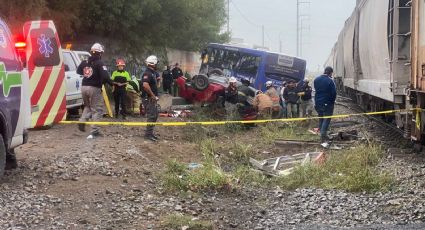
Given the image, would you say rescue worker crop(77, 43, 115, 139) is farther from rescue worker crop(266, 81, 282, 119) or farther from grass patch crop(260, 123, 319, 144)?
rescue worker crop(266, 81, 282, 119)

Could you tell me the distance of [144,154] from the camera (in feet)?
31.8

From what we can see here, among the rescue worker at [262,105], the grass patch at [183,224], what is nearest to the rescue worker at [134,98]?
the rescue worker at [262,105]

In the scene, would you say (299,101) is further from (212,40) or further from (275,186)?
(212,40)

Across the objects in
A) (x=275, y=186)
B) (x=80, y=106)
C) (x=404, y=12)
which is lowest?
(x=275, y=186)

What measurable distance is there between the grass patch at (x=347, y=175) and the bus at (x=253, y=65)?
10.2m

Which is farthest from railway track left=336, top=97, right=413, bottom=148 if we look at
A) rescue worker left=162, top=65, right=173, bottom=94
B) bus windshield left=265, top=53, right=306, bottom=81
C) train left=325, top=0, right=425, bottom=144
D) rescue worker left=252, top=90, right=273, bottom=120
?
rescue worker left=162, top=65, right=173, bottom=94

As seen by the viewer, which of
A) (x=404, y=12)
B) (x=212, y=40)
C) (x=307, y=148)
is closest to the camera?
(x=404, y=12)

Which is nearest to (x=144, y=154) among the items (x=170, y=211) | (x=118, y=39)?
(x=170, y=211)

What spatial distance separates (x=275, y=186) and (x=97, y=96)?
4.19 meters

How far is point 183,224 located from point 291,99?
35.7 ft

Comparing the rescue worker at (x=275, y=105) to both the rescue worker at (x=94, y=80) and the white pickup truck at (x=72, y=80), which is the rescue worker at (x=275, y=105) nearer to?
the white pickup truck at (x=72, y=80)

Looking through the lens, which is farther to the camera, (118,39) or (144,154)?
(118,39)

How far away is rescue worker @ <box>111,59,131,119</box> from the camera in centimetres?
1427

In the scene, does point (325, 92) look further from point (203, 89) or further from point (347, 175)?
point (203, 89)
